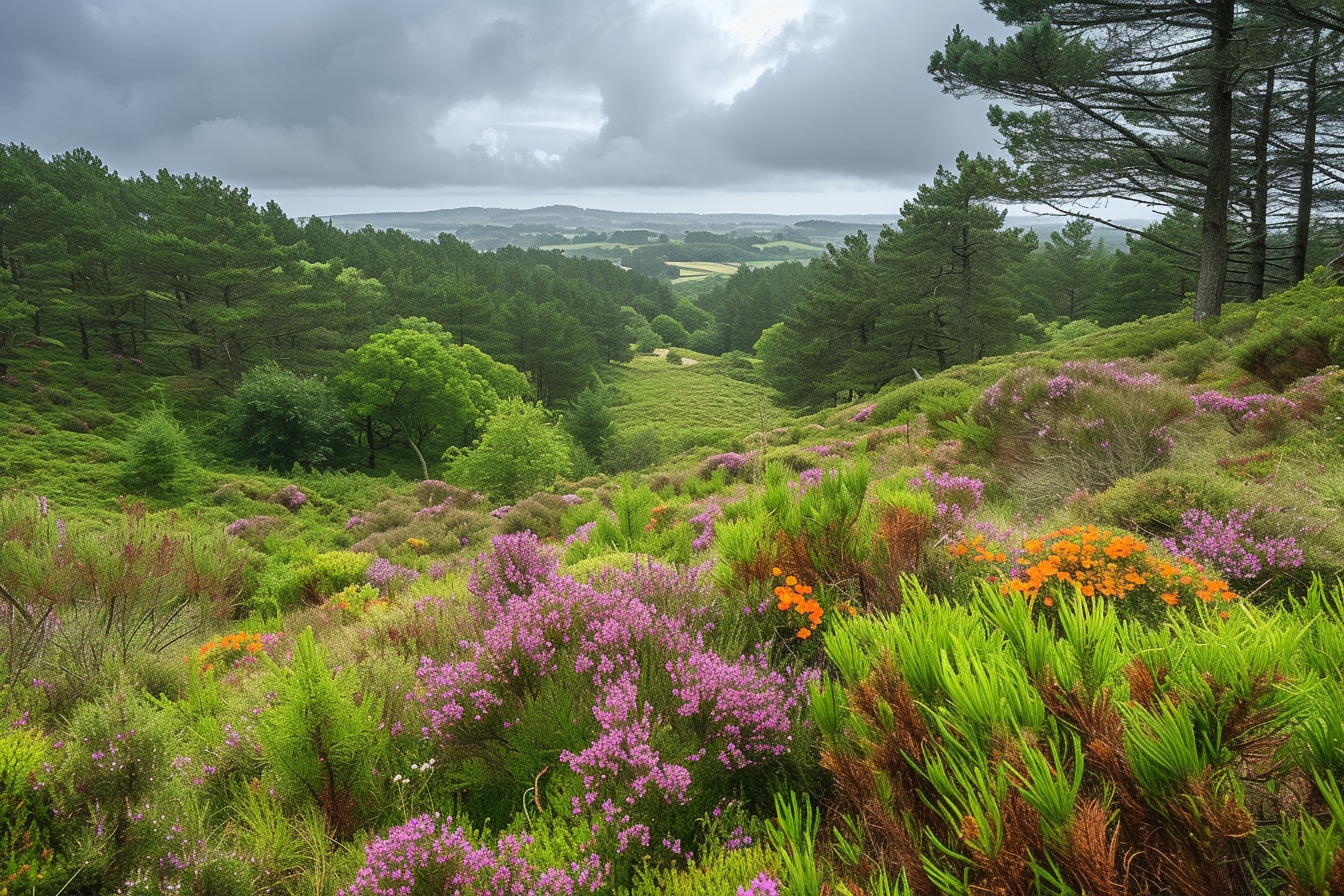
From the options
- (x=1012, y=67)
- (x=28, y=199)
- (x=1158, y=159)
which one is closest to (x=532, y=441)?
(x=1012, y=67)

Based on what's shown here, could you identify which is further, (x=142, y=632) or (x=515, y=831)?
(x=142, y=632)

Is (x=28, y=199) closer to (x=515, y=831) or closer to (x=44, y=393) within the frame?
(x=44, y=393)

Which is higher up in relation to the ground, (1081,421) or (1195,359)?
(1195,359)

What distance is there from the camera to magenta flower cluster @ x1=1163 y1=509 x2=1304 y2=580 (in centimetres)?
331

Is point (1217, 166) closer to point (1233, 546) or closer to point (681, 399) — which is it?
point (1233, 546)

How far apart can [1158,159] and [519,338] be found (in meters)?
46.3

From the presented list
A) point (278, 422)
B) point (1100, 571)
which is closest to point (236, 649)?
point (1100, 571)

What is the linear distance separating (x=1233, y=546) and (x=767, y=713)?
10.7ft

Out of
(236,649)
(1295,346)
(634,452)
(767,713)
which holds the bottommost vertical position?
(634,452)

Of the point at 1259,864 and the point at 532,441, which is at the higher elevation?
the point at 1259,864

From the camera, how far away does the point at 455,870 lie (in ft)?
5.02

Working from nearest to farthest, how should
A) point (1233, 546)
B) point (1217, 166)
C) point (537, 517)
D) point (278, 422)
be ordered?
point (1233, 546) < point (1217, 166) < point (537, 517) < point (278, 422)

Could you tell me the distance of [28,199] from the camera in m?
33.8

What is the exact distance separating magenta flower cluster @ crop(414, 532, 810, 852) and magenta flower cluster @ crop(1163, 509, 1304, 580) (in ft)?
9.30
